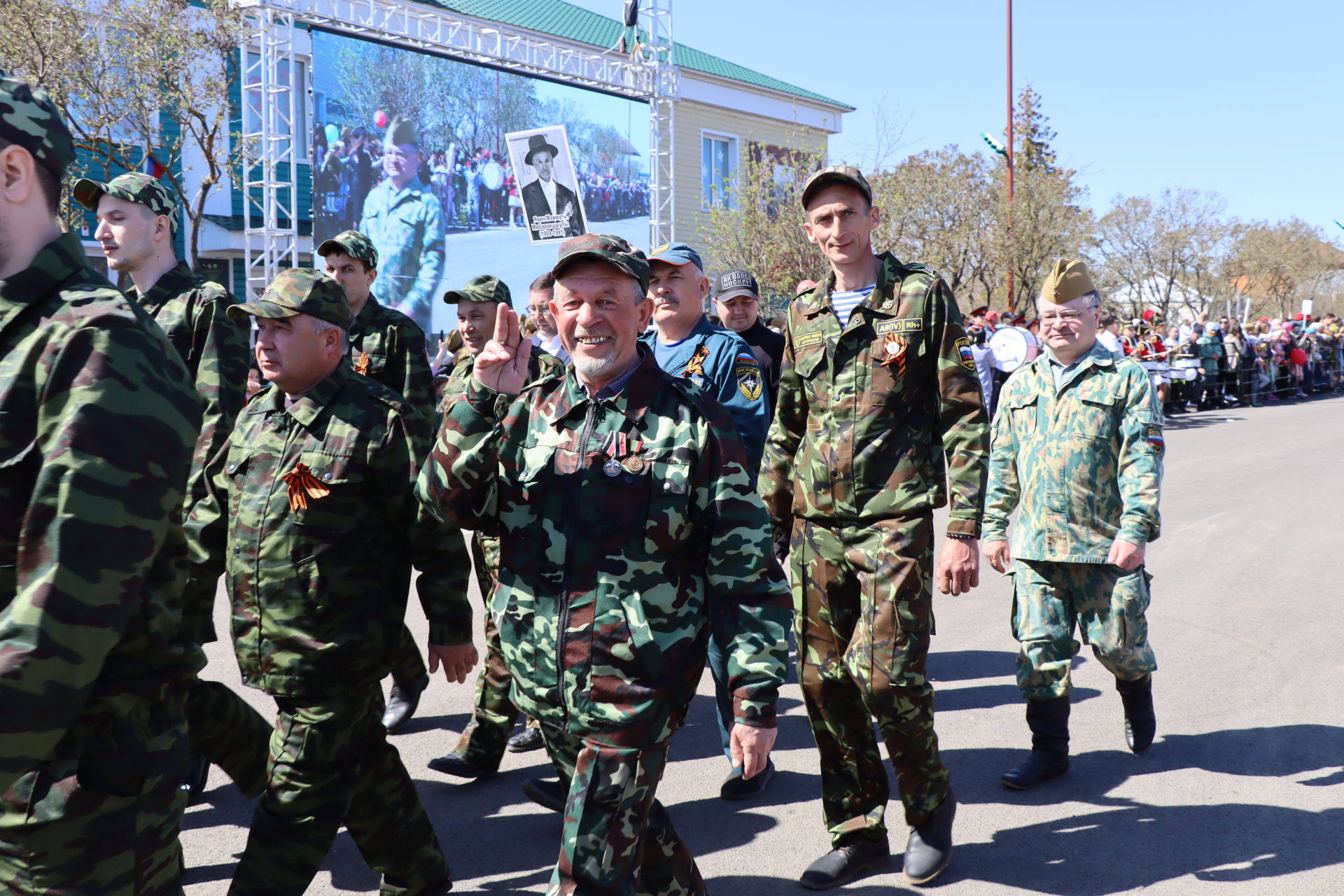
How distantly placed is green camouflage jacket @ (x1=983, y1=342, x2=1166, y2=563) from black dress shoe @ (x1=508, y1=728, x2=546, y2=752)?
89.7 inches

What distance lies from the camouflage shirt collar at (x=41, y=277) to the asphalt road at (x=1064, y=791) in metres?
2.53

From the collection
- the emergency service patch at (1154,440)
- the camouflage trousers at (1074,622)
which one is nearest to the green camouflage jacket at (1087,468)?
the emergency service patch at (1154,440)

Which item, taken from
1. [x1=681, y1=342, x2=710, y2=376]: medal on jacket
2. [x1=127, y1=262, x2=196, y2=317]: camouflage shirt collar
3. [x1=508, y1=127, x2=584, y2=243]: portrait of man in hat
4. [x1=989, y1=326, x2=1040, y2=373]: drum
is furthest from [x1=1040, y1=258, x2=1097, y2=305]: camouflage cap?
[x1=508, y1=127, x2=584, y2=243]: portrait of man in hat

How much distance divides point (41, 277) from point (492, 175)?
68.8 ft

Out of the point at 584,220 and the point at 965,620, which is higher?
the point at 584,220

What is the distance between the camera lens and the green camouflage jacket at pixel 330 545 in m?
3.24

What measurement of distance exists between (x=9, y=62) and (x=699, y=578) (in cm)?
1633

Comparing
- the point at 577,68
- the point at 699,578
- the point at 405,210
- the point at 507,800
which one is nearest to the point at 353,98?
the point at 405,210

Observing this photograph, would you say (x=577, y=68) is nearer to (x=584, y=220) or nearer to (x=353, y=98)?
(x=584, y=220)

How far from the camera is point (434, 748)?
506 centimetres

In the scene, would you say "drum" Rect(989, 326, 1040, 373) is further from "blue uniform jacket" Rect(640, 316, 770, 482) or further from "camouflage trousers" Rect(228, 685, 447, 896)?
"camouflage trousers" Rect(228, 685, 447, 896)

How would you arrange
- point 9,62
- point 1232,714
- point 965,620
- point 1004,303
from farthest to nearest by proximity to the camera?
point 1004,303 < point 9,62 < point 965,620 < point 1232,714

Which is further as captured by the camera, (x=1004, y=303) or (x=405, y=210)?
(x=1004, y=303)

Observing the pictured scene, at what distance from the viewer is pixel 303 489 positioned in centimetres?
324
